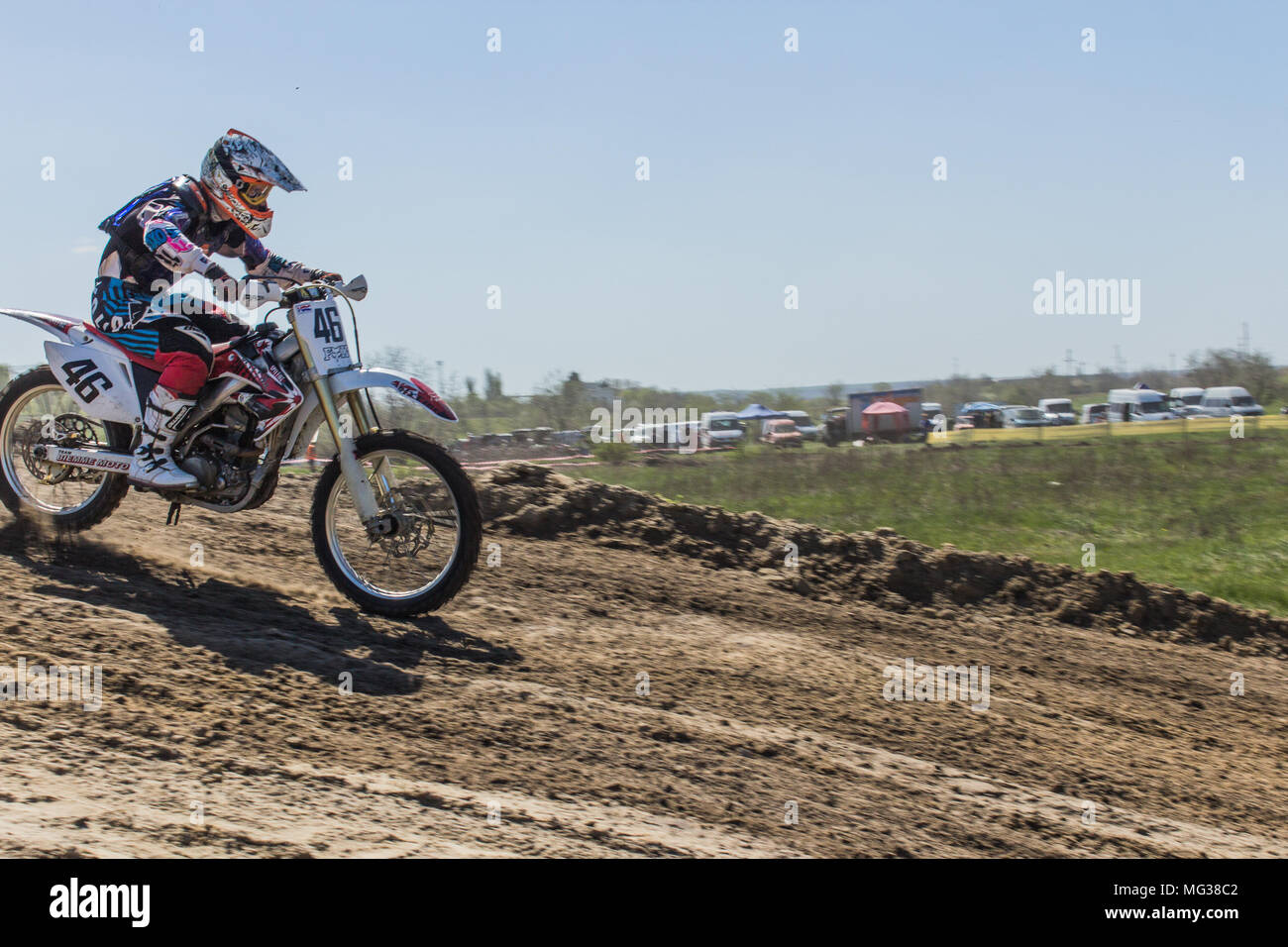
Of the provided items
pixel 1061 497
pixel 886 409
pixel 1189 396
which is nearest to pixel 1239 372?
pixel 1189 396

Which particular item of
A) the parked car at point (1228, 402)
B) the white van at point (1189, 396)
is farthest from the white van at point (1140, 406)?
the parked car at point (1228, 402)

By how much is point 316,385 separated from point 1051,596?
6.08 m

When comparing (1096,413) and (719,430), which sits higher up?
(1096,413)

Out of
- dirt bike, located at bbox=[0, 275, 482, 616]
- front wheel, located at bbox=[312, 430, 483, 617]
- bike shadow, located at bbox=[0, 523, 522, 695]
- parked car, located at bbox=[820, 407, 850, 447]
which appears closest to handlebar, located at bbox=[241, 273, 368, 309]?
dirt bike, located at bbox=[0, 275, 482, 616]

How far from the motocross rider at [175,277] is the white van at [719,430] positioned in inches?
1265

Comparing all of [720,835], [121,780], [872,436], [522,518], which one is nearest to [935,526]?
[522,518]

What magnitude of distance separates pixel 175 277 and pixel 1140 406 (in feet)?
170

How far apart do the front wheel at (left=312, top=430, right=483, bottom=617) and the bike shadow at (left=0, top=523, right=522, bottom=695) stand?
181 millimetres

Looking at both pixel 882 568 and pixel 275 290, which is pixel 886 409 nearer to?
pixel 882 568

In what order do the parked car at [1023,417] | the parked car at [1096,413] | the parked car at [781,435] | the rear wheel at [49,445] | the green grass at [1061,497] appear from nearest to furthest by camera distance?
the rear wheel at [49,445] < the green grass at [1061,497] < the parked car at [781,435] < the parked car at [1023,417] < the parked car at [1096,413]

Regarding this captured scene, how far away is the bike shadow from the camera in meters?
5.03

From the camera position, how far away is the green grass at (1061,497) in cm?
1357

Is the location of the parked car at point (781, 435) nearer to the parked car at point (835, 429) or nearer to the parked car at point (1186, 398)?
the parked car at point (835, 429)

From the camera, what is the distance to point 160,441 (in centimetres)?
633
